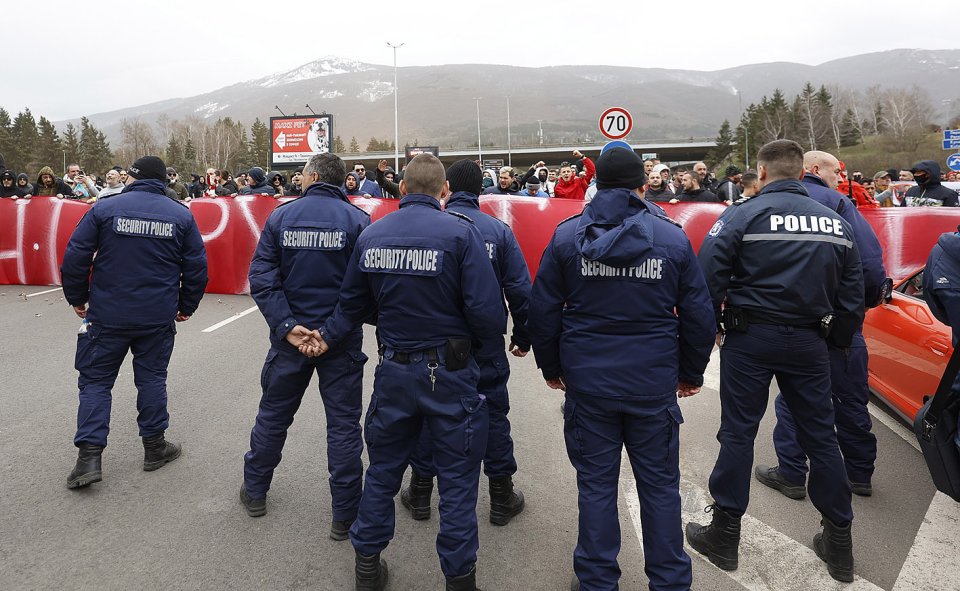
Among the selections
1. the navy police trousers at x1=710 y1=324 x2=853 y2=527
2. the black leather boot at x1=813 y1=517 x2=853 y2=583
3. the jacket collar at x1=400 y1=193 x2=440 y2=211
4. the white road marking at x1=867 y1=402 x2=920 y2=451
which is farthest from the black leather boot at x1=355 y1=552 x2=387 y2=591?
the white road marking at x1=867 y1=402 x2=920 y2=451

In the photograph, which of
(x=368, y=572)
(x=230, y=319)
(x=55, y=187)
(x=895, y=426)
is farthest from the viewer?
(x=55, y=187)

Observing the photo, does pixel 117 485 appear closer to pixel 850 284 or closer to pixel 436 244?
pixel 436 244

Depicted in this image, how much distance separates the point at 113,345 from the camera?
3.86 meters

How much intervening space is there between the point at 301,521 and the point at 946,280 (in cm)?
368

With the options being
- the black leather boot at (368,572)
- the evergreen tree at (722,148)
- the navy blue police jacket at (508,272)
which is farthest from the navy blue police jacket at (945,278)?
the evergreen tree at (722,148)

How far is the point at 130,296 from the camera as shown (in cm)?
384

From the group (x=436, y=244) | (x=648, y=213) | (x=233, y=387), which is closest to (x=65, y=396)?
(x=233, y=387)

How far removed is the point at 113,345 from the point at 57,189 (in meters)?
9.54

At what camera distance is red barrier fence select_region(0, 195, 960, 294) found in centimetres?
927

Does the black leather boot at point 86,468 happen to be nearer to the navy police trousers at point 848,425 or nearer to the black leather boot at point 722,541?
the black leather boot at point 722,541

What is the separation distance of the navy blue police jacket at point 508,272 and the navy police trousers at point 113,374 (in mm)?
2280

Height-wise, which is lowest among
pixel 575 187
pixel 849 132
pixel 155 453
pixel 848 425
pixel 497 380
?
pixel 155 453

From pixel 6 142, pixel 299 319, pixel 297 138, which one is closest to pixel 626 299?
pixel 299 319

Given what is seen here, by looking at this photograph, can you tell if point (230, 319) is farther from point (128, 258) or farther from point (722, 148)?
point (722, 148)
